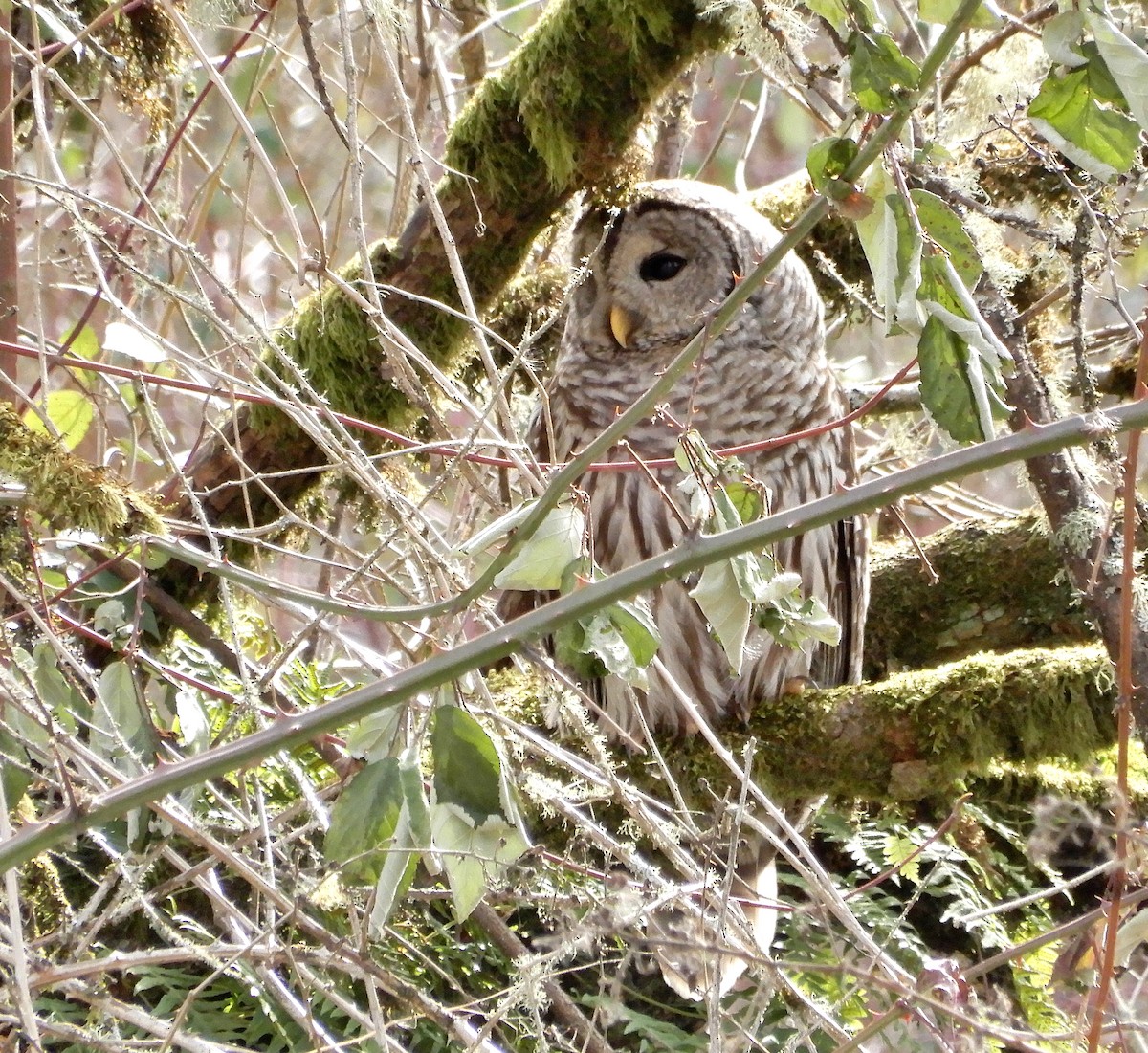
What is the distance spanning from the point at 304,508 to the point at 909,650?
1702 mm

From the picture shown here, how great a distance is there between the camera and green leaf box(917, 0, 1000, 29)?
1104 mm

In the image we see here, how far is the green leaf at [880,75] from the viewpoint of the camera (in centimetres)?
108

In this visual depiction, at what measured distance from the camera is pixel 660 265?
3521 millimetres

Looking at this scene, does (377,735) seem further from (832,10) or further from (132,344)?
(132,344)

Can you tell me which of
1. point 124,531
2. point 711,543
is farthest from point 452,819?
point 124,531

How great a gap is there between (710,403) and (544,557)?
7.18ft

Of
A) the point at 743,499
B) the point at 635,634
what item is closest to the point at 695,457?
the point at 743,499

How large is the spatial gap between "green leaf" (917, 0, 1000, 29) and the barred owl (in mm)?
2101

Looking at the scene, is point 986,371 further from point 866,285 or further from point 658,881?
point 866,285

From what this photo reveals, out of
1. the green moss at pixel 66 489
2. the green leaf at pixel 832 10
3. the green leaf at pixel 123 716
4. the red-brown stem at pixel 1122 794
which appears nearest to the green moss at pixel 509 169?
the green moss at pixel 66 489

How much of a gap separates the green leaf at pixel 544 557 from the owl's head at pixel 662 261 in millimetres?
2155

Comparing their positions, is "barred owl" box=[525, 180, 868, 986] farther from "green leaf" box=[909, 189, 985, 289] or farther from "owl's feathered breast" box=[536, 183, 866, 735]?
"green leaf" box=[909, 189, 985, 289]

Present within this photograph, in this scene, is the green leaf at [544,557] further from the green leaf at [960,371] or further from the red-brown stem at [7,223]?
the red-brown stem at [7,223]

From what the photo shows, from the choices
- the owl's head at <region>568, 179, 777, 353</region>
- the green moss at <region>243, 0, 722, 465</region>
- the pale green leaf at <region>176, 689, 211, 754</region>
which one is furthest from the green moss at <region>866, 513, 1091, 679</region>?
the pale green leaf at <region>176, 689, 211, 754</region>
